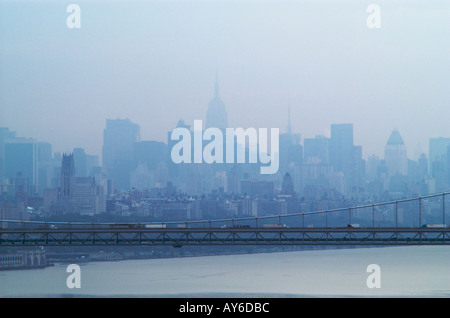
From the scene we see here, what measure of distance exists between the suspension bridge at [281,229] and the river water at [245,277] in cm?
131

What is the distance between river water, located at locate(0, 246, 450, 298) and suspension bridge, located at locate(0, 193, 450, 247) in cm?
131

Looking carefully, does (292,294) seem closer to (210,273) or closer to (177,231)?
(177,231)

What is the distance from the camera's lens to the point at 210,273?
28.8 meters

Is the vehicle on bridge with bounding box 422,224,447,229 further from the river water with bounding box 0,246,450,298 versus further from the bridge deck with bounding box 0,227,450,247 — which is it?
the river water with bounding box 0,246,450,298

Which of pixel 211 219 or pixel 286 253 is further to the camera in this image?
pixel 286 253

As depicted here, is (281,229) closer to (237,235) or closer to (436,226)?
(237,235)

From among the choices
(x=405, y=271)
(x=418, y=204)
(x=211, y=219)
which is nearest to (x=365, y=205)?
(x=418, y=204)

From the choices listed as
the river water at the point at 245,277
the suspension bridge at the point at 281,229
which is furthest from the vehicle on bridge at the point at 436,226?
the river water at the point at 245,277

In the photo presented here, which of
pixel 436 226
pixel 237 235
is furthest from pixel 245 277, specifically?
pixel 436 226

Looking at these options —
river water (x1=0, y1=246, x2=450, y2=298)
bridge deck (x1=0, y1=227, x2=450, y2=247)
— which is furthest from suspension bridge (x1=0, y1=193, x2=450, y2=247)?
river water (x1=0, y1=246, x2=450, y2=298)

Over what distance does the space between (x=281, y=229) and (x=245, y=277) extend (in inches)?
180

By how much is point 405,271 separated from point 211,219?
8.56 metres

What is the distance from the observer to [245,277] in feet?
90.1
